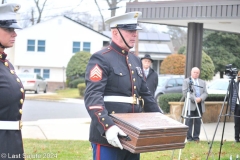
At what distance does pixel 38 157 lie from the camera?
23.7 feet

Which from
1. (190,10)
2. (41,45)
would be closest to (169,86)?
(190,10)

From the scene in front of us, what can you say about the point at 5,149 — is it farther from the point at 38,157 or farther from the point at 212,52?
the point at 212,52

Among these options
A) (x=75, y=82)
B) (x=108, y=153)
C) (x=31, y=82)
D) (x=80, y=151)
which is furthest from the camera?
(x=75, y=82)

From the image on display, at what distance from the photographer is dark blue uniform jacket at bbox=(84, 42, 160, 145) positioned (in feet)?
12.4

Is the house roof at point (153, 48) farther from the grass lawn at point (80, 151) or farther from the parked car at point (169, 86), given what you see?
the grass lawn at point (80, 151)

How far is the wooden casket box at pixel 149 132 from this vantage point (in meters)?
3.59

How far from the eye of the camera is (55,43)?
4119 cm

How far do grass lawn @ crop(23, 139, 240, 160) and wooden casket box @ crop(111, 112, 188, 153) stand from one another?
12.5 ft

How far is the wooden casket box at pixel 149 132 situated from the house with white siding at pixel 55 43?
37356mm

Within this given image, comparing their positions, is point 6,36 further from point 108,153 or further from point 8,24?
point 108,153

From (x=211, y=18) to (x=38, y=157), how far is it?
5928mm

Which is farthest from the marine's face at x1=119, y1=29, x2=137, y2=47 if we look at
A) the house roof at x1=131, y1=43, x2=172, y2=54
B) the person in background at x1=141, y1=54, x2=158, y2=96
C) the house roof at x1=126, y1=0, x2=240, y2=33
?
the house roof at x1=131, y1=43, x2=172, y2=54

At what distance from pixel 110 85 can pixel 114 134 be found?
1.95 ft

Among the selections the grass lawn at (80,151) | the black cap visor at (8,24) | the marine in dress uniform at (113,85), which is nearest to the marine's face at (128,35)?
the marine in dress uniform at (113,85)
